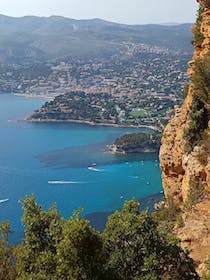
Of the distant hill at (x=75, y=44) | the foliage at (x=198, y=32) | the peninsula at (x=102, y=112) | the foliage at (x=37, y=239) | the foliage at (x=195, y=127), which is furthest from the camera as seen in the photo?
the distant hill at (x=75, y=44)

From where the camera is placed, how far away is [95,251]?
138 inches

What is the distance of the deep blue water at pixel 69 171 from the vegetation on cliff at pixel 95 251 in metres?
18.3

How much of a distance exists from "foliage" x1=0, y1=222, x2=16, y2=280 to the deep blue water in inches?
701

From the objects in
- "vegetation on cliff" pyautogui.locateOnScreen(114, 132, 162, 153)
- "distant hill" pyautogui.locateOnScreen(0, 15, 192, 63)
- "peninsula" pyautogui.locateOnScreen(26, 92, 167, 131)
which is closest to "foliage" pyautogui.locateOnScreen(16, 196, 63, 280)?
"vegetation on cliff" pyautogui.locateOnScreen(114, 132, 162, 153)

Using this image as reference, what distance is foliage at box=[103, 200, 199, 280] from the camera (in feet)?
12.2

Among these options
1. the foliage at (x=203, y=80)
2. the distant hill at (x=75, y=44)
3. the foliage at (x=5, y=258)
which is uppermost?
the foliage at (x=203, y=80)

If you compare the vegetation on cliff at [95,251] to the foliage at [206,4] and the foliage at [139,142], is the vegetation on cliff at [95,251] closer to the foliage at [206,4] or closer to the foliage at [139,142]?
the foliage at [206,4]

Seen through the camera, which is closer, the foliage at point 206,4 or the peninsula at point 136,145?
the foliage at point 206,4

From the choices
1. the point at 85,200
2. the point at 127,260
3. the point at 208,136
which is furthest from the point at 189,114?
the point at 85,200

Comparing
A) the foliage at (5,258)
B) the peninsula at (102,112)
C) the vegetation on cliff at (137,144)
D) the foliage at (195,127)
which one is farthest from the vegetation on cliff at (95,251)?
the peninsula at (102,112)

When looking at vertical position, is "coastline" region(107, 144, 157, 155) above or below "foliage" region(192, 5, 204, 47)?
below

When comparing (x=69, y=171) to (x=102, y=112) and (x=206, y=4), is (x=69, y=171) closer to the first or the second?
(x=102, y=112)

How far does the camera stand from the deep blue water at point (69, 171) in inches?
1053

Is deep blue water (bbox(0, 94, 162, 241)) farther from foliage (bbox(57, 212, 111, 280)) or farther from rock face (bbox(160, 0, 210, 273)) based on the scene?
foliage (bbox(57, 212, 111, 280))
